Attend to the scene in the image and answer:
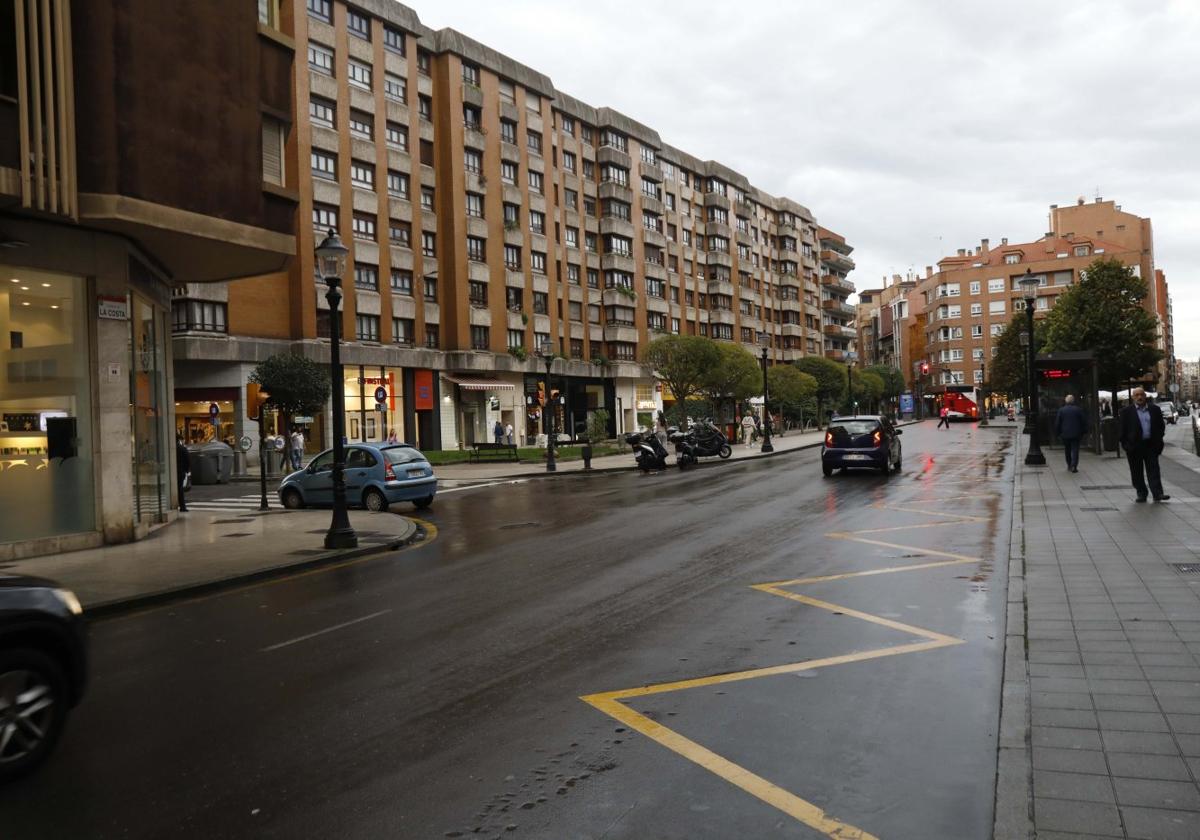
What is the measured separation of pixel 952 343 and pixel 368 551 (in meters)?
112

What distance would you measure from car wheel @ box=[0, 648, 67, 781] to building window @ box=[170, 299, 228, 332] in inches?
1383

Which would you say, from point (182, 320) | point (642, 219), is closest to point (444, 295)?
point (182, 320)

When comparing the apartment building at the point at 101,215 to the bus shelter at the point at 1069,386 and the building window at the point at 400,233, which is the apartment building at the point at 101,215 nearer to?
the bus shelter at the point at 1069,386

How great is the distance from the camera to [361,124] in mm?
44500

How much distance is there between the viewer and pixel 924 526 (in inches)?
490

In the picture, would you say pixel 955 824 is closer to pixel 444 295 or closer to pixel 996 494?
pixel 996 494

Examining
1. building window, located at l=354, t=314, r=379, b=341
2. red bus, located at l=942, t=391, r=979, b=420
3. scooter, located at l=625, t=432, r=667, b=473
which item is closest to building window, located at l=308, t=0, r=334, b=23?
building window, located at l=354, t=314, r=379, b=341

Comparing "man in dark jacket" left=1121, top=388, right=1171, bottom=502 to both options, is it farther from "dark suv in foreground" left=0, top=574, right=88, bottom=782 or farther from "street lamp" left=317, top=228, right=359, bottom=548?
"dark suv in foreground" left=0, top=574, right=88, bottom=782

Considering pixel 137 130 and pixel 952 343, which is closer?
pixel 137 130

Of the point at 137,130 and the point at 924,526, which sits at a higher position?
the point at 137,130

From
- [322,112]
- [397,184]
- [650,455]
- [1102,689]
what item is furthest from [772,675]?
[397,184]

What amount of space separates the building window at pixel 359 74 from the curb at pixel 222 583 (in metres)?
37.0

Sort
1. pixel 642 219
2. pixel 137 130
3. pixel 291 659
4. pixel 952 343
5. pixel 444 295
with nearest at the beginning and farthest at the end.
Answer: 1. pixel 291 659
2. pixel 137 130
3. pixel 444 295
4. pixel 642 219
5. pixel 952 343

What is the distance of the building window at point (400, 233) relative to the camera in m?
46.0
